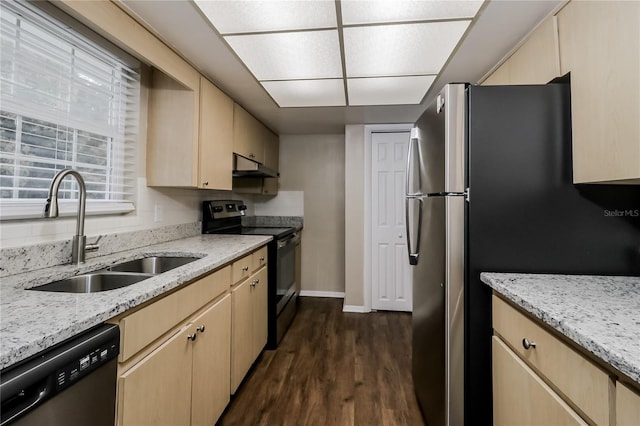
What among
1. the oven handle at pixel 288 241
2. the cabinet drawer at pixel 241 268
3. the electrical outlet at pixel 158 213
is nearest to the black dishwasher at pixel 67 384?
the cabinet drawer at pixel 241 268

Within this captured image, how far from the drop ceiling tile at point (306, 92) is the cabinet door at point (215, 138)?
15.1 inches

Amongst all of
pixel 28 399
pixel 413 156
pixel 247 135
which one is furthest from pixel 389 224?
pixel 28 399

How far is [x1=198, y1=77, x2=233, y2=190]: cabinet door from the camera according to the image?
2.00 m

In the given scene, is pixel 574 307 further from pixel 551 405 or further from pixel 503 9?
pixel 503 9

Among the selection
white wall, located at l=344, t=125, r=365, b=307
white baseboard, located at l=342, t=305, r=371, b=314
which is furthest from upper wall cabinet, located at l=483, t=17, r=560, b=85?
white baseboard, located at l=342, t=305, r=371, b=314

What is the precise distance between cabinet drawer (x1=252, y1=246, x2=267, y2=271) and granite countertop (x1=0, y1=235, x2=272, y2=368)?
2.02 ft

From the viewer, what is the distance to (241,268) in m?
1.83

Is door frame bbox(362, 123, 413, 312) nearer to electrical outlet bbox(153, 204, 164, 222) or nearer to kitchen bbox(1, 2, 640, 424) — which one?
kitchen bbox(1, 2, 640, 424)

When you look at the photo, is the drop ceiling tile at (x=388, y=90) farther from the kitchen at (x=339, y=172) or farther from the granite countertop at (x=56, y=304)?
the granite countertop at (x=56, y=304)

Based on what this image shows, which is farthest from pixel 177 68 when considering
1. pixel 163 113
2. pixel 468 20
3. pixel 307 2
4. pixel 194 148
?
pixel 468 20

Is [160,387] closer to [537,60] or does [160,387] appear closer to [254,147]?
[537,60]

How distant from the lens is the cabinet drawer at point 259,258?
2.09 meters

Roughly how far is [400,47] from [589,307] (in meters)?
1.50

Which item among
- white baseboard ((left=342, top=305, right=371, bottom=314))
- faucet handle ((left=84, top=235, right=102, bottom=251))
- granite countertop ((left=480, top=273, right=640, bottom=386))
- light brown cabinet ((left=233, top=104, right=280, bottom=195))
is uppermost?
light brown cabinet ((left=233, top=104, right=280, bottom=195))
